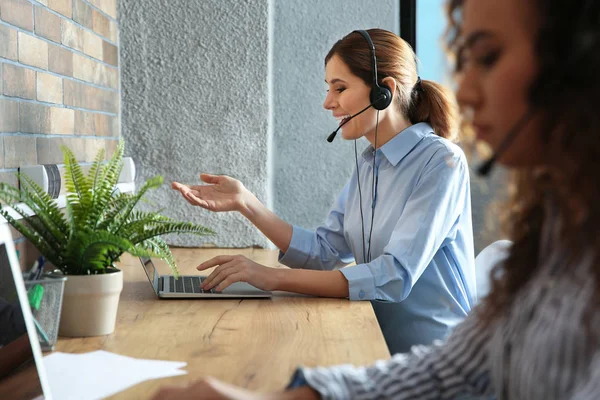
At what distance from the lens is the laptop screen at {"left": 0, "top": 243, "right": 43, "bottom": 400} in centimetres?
87

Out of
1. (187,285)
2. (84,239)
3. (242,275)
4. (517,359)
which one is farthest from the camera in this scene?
(187,285)

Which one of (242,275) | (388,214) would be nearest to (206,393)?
(242,275)

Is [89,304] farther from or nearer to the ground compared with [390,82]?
nearer to the ground

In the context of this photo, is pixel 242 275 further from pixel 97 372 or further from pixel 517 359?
pixel 517 359

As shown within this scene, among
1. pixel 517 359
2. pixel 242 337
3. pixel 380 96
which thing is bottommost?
pixel 242 337

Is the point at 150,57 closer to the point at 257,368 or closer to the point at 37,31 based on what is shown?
the point at 37,31

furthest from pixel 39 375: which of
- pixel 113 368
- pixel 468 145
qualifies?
pixel 468 145

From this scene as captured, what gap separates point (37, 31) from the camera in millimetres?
1555

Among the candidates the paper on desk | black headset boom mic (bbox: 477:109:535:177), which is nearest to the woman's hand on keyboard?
the paper on desk

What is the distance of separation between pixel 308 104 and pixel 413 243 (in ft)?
3.34

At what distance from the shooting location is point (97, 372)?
970 mm

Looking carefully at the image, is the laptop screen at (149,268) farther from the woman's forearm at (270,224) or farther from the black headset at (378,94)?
the black headset at (378,94)

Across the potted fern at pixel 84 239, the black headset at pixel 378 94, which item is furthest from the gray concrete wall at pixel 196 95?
the potted fern at pixel 84 239

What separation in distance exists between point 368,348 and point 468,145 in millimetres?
376
